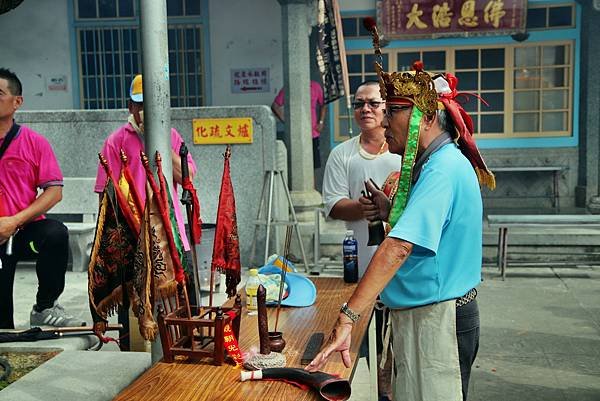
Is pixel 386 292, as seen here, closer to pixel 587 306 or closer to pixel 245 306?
pixel 245 306

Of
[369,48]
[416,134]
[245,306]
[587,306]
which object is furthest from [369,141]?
[369,48]

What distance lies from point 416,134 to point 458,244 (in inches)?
18.0

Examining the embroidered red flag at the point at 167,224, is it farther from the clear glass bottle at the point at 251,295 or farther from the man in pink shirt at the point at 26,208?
the man in pink shirt at the point at 26,208

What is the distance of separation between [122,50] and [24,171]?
7.42 meters

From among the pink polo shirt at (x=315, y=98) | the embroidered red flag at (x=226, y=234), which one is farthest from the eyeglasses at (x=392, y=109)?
the pink polo shirt at (x=315, y=98)

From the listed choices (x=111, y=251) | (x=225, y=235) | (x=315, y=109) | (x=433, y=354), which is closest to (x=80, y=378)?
(x=111, y=251)

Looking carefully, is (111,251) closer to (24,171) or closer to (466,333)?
(466,333)

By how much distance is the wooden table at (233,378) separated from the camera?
2521mm

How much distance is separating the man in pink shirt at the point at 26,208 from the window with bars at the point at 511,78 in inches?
283

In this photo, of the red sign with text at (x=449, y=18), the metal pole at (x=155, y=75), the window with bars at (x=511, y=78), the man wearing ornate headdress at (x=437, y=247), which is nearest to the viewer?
the man wearing ornate headdress at (x=437, y=247)

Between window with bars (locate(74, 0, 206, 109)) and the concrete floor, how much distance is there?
4.31 metres

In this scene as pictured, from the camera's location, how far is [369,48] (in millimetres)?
11570

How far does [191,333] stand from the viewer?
9.49 ft

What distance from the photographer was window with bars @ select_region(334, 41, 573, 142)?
450 inches
